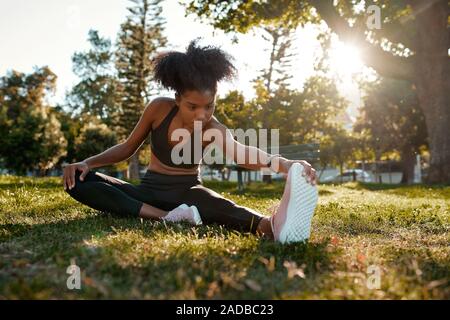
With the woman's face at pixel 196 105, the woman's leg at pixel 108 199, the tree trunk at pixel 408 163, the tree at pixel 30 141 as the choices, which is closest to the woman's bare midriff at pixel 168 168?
the woman's face at pixel 196 105

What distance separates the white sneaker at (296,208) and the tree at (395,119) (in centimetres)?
3469

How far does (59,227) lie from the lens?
3852 mm

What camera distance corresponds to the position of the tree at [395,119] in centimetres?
3566

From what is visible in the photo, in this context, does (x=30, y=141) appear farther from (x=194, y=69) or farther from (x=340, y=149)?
(x=194, y=69)

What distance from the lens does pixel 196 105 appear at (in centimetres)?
404

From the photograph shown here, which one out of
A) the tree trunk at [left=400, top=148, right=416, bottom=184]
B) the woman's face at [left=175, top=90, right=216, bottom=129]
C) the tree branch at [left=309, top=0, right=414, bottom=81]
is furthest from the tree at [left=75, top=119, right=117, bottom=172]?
the woman's face at [left=175, top=90, right=216, bottom=129]

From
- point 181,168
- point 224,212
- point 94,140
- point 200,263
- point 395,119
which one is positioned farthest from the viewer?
point 94,140

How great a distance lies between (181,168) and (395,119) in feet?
119

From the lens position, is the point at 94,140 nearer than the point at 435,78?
No

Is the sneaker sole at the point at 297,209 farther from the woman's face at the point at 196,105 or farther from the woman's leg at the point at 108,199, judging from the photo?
the woman's leg at the point at 108,199

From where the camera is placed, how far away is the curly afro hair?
3918mm

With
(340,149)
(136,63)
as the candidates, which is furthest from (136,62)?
(340,149)

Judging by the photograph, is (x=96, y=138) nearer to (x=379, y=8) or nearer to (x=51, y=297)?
(x=379, y=8)
